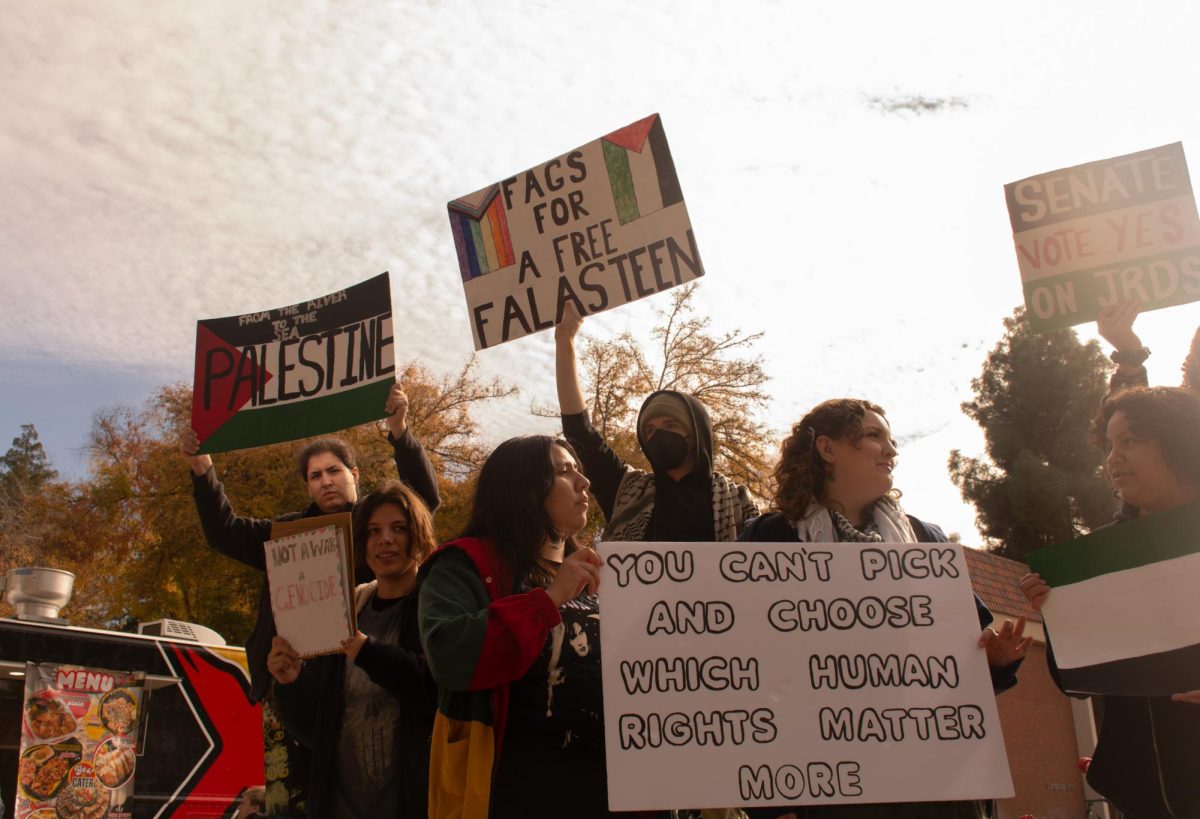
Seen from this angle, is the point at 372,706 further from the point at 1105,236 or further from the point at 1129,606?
the point at 1105,236

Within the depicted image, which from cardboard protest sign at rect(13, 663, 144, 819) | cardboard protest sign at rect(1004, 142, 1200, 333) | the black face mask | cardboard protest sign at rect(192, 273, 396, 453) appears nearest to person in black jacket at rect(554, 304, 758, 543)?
the black face mask

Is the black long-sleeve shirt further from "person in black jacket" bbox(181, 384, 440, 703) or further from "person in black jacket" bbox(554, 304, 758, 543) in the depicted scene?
"person in black jacket" bbox(554, 304, 758, 543)

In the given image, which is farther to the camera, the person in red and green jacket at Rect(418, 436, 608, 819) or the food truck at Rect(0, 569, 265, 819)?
the food truck at Rect(0, 569, 265, 819)

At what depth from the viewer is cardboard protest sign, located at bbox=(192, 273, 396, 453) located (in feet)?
16.9

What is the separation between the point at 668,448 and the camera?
12.4 feet

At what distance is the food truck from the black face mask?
660 cm

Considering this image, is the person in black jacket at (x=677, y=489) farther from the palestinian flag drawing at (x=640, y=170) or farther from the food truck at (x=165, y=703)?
the food truck at (x=165, y=703)

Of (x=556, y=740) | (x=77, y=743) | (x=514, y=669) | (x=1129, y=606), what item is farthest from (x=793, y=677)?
(x=77, y=743)

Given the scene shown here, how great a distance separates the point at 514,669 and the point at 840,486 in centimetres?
134

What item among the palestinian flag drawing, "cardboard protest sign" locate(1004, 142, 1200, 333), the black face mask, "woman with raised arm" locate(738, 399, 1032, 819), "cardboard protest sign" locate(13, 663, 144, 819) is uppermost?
the palestinian flag drawing

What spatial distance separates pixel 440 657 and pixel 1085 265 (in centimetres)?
375

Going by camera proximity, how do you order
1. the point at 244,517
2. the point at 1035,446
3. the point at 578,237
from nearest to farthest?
the point at 244,517
the point at 578,237
the point at 1035,446

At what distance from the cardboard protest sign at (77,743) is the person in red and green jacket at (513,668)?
7493 millimetres

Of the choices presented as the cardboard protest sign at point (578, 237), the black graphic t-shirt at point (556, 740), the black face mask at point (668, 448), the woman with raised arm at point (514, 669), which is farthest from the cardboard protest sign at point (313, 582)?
the cardboard protest sign at point (578, 237)
